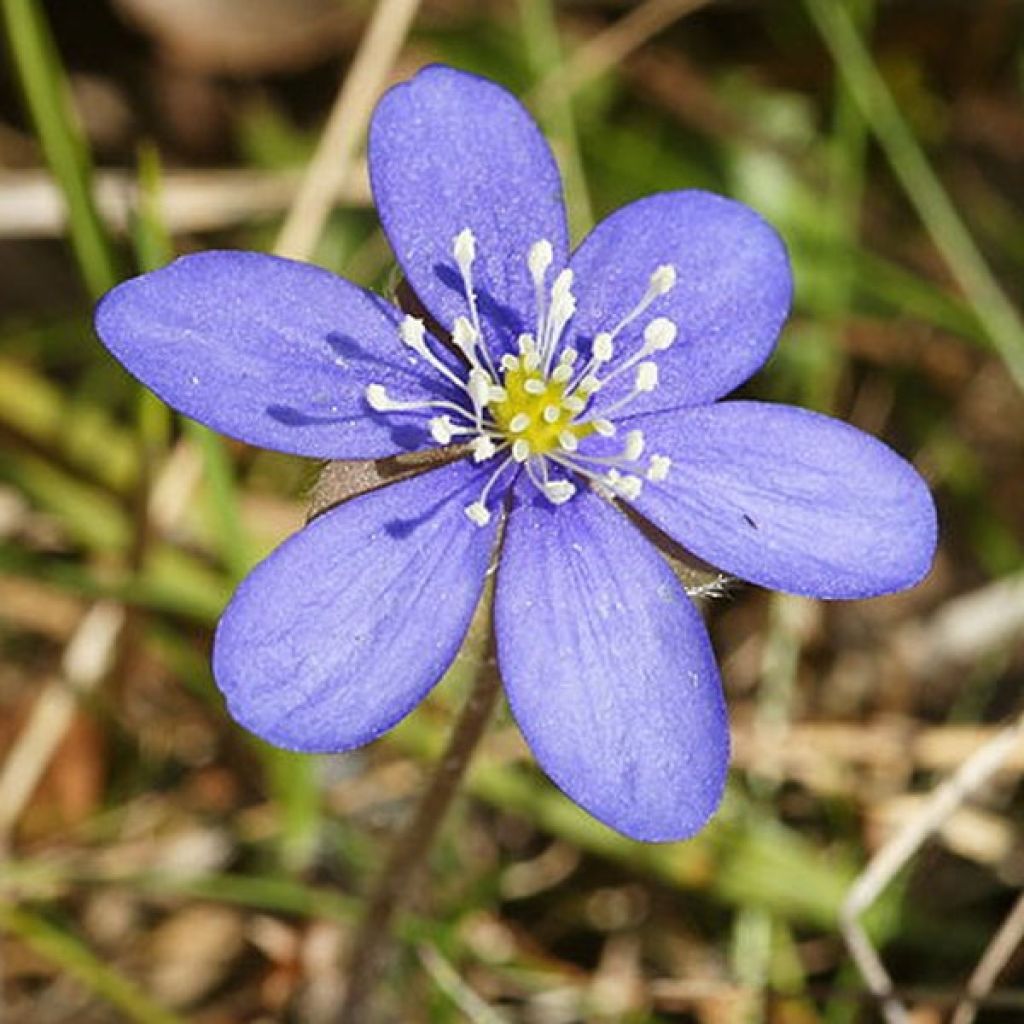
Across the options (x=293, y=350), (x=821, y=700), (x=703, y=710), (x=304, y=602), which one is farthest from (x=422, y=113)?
(x=821, y=700)

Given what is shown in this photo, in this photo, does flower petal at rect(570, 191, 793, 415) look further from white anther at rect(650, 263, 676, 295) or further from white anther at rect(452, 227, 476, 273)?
white anther at rect(452, 227, 476, 273)

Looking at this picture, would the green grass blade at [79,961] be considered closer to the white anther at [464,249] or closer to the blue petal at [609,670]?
the blue petal at [609,670]

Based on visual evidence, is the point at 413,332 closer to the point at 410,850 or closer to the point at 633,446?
the point at 633,446

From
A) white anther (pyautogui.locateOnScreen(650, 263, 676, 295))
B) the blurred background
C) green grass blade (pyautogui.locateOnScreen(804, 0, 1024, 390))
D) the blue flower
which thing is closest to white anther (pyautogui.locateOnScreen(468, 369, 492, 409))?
the blue flower

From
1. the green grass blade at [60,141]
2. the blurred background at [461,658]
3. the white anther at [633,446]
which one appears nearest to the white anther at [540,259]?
the white anther at [633,446]

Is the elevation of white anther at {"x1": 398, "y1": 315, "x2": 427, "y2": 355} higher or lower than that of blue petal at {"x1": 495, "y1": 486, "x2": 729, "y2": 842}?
higher

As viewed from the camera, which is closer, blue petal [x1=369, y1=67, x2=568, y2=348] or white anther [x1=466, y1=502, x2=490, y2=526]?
white anther [x1=466, y1=502, x2=490, y2=526]

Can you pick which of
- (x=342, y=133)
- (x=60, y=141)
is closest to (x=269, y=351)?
(x=60, y=141)
